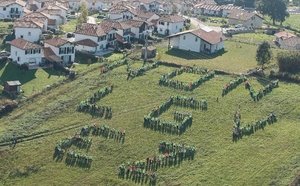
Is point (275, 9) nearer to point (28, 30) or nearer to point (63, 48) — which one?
point (28, 30)

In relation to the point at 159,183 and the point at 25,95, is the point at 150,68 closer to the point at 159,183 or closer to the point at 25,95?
the point at 25,95

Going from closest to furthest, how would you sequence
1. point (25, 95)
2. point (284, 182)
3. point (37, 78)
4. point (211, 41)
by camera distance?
1. point (284, 182)
2. point (25, 95)
3. point (37, 78)
4. point (211, 41)

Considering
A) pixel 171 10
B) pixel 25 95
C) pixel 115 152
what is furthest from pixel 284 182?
pixel 171 10

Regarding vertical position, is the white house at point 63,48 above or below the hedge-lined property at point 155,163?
above

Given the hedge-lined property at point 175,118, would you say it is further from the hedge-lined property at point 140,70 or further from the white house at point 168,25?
the white house at point 168,25

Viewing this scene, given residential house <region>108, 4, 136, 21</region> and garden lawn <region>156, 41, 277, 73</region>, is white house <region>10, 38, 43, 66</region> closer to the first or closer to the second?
garden lawn <region>156, 41, 277, 73</region>

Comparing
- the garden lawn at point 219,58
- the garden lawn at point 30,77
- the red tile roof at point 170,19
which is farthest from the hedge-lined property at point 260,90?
the red tile roof at point 170,19
